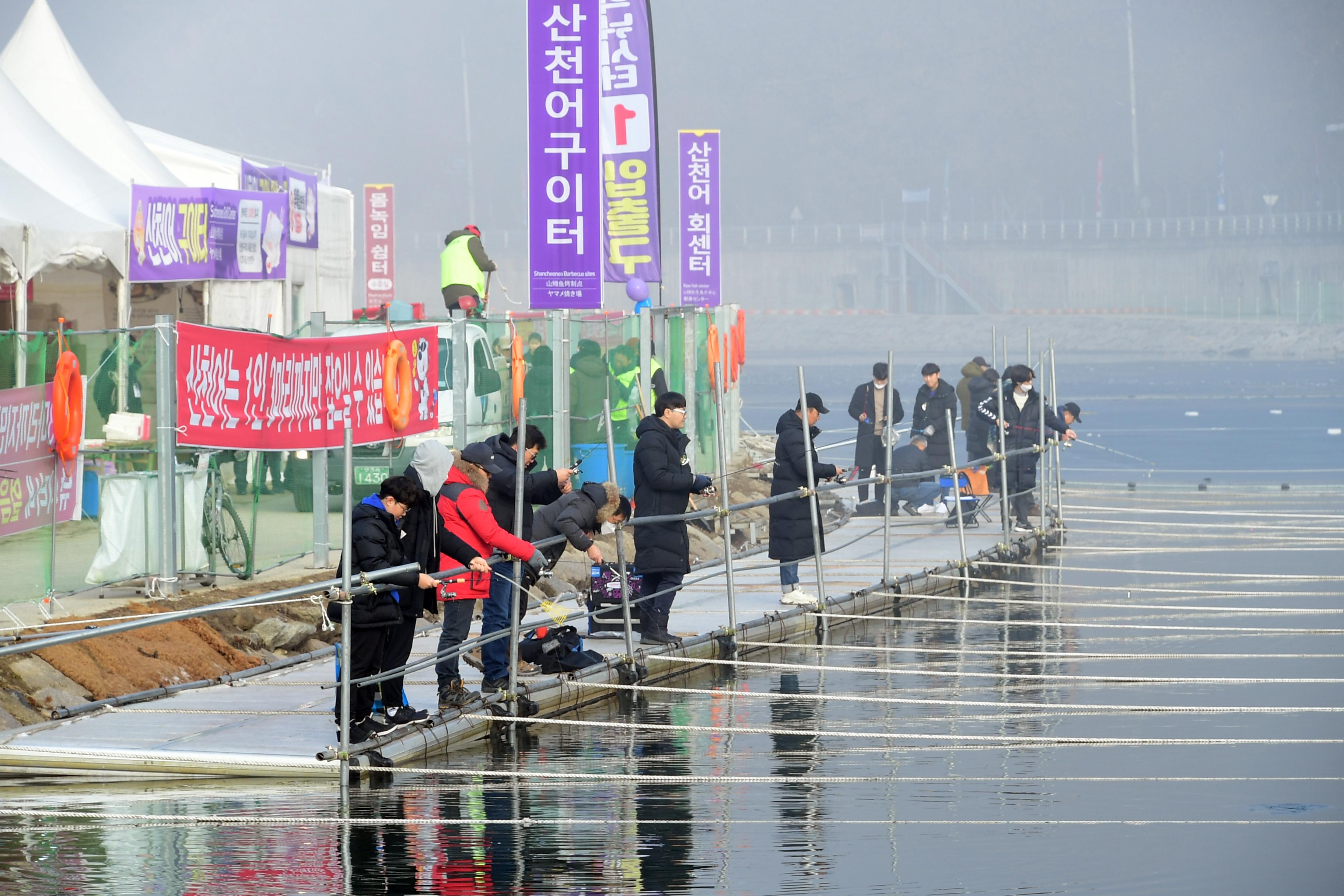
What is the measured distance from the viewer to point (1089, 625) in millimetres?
14258

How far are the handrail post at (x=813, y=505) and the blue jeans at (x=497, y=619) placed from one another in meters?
4.09

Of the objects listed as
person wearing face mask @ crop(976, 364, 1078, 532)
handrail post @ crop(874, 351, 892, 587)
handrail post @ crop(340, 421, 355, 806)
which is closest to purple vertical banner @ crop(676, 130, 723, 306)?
person wearing face mask @ crop(976, 364, 1078, 532)

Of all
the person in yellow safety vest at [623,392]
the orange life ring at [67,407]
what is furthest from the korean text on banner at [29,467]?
the person in yellow safety vest at [623,392]

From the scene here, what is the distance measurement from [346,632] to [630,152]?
14.5 meters

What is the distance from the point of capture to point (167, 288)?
2394 cm

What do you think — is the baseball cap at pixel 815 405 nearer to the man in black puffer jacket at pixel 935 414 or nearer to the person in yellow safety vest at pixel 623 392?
the person in yellow safety vest at pixel 623 392

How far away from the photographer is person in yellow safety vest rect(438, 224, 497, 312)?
18.6 m

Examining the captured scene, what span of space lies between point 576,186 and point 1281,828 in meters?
11.4

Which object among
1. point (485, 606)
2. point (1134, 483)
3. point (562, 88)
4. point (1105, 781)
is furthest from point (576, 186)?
point (1134, 483)

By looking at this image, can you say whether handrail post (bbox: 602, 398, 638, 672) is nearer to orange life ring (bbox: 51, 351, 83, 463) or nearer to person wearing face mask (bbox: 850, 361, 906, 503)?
orange life ring (bbox: 51, 351, 83, 463)

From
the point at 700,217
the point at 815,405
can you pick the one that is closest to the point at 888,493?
the point at 815,405

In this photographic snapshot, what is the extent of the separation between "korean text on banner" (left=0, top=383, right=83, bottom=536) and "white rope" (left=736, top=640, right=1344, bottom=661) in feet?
16.0

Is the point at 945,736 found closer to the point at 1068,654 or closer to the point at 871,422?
the point at 1068,654

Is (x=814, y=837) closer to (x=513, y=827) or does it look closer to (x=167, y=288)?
(x=513, y=827)
